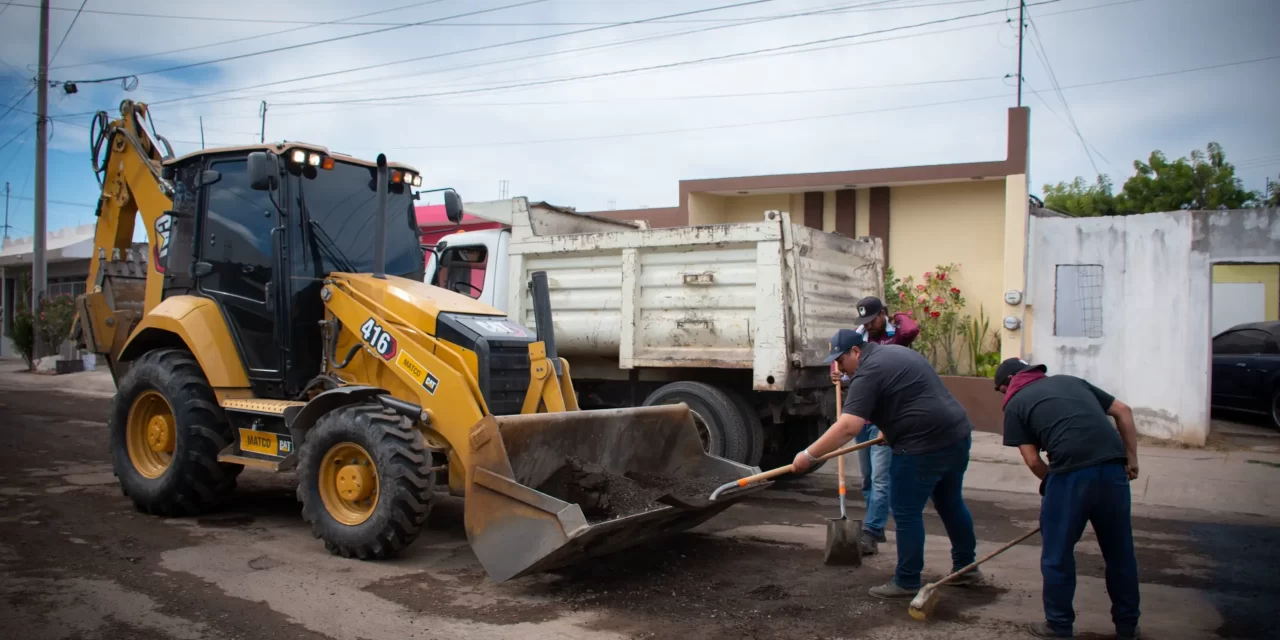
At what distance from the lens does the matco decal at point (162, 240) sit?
24.2 ft

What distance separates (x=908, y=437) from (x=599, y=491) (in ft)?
5.95

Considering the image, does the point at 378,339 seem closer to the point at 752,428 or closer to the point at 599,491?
the point at 599,491

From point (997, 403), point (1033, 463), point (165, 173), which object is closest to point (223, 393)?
point (165, 173)

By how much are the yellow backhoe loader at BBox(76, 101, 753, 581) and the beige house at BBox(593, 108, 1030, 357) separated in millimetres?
7462

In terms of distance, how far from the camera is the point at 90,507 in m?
7.12

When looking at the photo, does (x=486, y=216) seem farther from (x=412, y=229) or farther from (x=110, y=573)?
(x=110, y=573)

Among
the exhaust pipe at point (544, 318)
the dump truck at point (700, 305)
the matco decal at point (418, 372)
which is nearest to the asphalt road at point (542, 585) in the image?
the matco decal at point (418, 372)

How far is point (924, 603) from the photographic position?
4.62m

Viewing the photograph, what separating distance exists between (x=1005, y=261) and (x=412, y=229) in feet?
25.6

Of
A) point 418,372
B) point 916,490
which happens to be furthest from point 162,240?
point 916,490

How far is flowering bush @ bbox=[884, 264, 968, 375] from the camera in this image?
510 inches

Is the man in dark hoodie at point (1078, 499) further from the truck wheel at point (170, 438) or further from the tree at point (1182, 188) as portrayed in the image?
the tree at point (1182, 188)

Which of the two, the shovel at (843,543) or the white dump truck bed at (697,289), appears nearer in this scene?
the shovel at (843,543)

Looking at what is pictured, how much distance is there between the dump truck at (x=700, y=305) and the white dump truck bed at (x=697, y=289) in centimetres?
1
